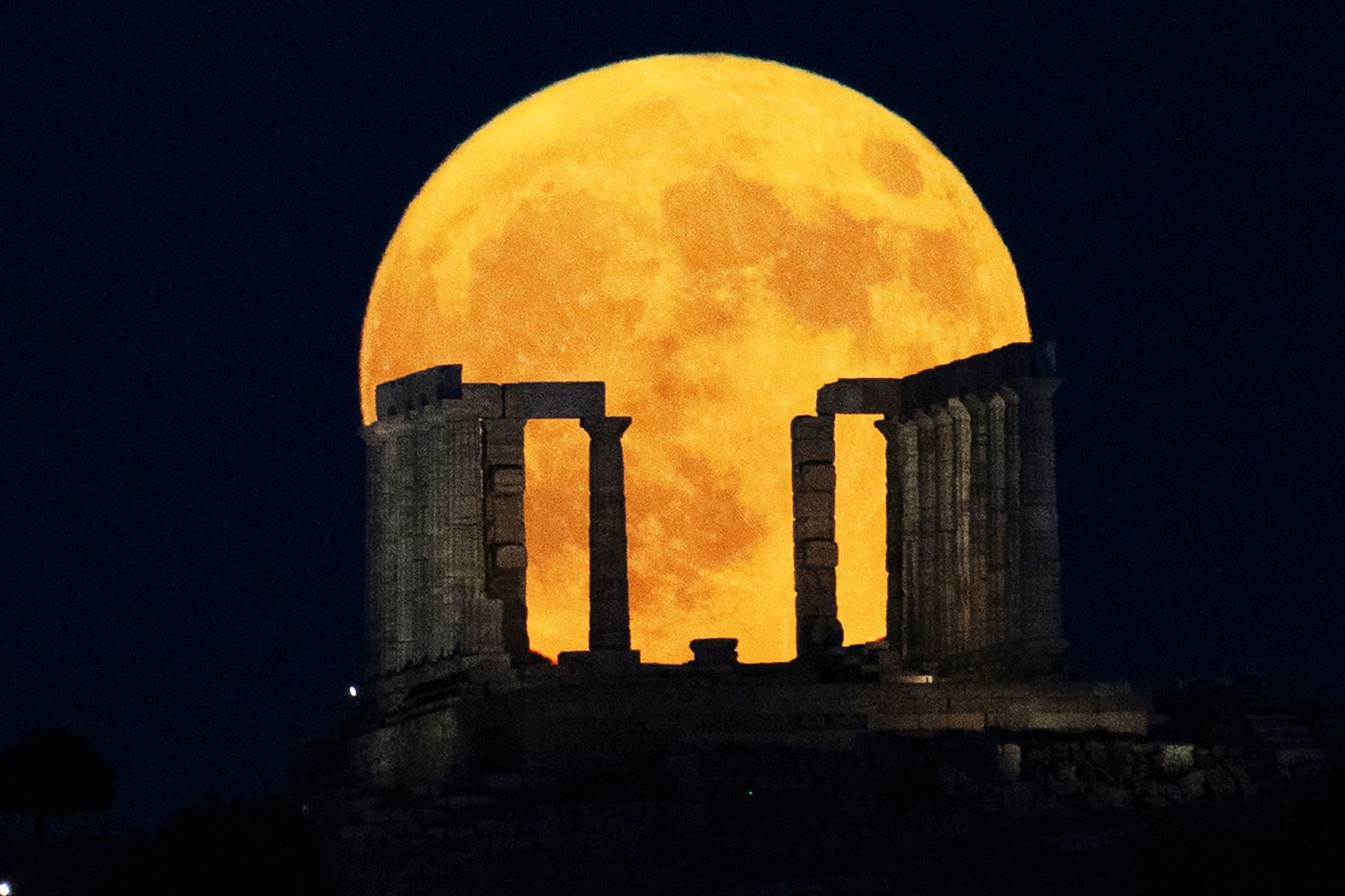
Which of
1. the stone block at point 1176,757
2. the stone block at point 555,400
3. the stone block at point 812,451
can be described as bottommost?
the stone block at point 1176,757

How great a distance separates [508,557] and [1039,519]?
37.5ft

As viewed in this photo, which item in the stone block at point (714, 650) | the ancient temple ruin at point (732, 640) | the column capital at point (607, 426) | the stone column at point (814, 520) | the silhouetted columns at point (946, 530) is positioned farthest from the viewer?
the stone column at point (814, 520)

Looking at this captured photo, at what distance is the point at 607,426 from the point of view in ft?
369

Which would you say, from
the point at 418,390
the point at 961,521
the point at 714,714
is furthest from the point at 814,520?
the point at 714,714

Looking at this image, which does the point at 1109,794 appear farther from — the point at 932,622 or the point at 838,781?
the point at 932,622

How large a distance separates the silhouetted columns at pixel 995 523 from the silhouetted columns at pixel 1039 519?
2.24ft

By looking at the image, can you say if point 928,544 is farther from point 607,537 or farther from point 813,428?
point 607,537

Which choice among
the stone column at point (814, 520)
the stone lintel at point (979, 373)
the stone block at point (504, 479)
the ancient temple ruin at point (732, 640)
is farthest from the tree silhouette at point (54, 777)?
the stone lintel at point (979, 373)

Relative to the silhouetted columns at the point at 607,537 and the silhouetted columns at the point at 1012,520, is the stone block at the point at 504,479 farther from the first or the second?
the silhouetted columns at the point at 1012,520

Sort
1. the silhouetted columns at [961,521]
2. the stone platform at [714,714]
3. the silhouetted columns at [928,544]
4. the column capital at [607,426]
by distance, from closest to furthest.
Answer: the stone platform at [714,714] < the column capital at [607,426] < the silhouetted columns at [961,521] < the silhouetted columns at [928,544]

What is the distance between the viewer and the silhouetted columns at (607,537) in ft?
370

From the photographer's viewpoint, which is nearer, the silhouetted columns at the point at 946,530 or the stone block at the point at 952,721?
the stone block at the point at 952,721

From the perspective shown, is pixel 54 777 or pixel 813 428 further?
pixel 813 428

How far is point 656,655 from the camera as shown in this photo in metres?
116
